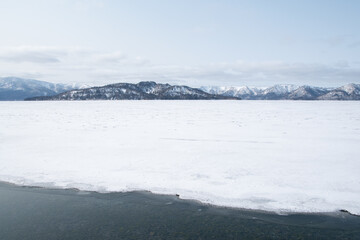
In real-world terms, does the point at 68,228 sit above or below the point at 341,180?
below

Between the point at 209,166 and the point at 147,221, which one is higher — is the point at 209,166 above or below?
above

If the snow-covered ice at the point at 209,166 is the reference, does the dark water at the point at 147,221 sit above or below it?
below

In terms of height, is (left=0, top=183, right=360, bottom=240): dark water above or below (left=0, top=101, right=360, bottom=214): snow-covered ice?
below

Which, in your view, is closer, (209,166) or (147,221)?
(147,221)

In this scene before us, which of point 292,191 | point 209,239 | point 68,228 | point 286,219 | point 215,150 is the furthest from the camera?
point 215,150

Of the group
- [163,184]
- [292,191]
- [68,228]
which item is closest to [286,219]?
[292,191]

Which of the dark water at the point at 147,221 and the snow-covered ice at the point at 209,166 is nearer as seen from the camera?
the dark water at the point at 147,221

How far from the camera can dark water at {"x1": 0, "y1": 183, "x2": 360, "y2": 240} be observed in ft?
15.1

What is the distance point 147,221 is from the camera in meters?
5.11

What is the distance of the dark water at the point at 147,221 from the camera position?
4.60 meters

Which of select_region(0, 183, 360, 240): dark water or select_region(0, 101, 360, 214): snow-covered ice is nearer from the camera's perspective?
select_region(0, 183, 360, 240): dark water

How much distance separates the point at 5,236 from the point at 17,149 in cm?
722

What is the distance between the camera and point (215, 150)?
10.2 meters

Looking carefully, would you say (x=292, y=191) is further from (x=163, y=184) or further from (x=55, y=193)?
→ (x=55, y=193)
